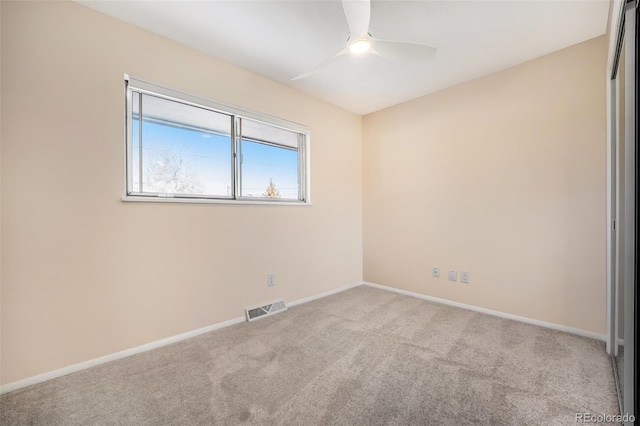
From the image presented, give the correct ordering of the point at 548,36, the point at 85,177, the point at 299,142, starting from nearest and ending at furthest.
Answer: the point at 85,177
the point at 548,36
the point at 299,142

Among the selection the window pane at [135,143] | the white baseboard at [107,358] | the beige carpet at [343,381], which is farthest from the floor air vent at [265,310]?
the window pane at [135,143]

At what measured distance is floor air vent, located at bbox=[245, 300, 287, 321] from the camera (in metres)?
2.69

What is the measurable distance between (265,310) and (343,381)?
1342 mm

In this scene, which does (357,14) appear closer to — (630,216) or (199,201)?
(630,216)

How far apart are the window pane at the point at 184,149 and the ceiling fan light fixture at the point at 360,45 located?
1.49m

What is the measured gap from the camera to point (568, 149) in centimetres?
232

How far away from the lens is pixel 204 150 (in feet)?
8.32

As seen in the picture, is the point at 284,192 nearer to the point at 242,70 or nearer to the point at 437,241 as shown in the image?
the point at 242,70

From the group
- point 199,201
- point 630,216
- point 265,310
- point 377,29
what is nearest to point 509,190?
point 630,216

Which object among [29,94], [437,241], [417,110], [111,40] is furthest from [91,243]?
[417,110]

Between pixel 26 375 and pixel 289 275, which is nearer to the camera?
pixel 26 375

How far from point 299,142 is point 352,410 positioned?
280 centimetres

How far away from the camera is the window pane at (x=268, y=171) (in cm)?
285

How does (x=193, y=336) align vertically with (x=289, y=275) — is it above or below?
below
